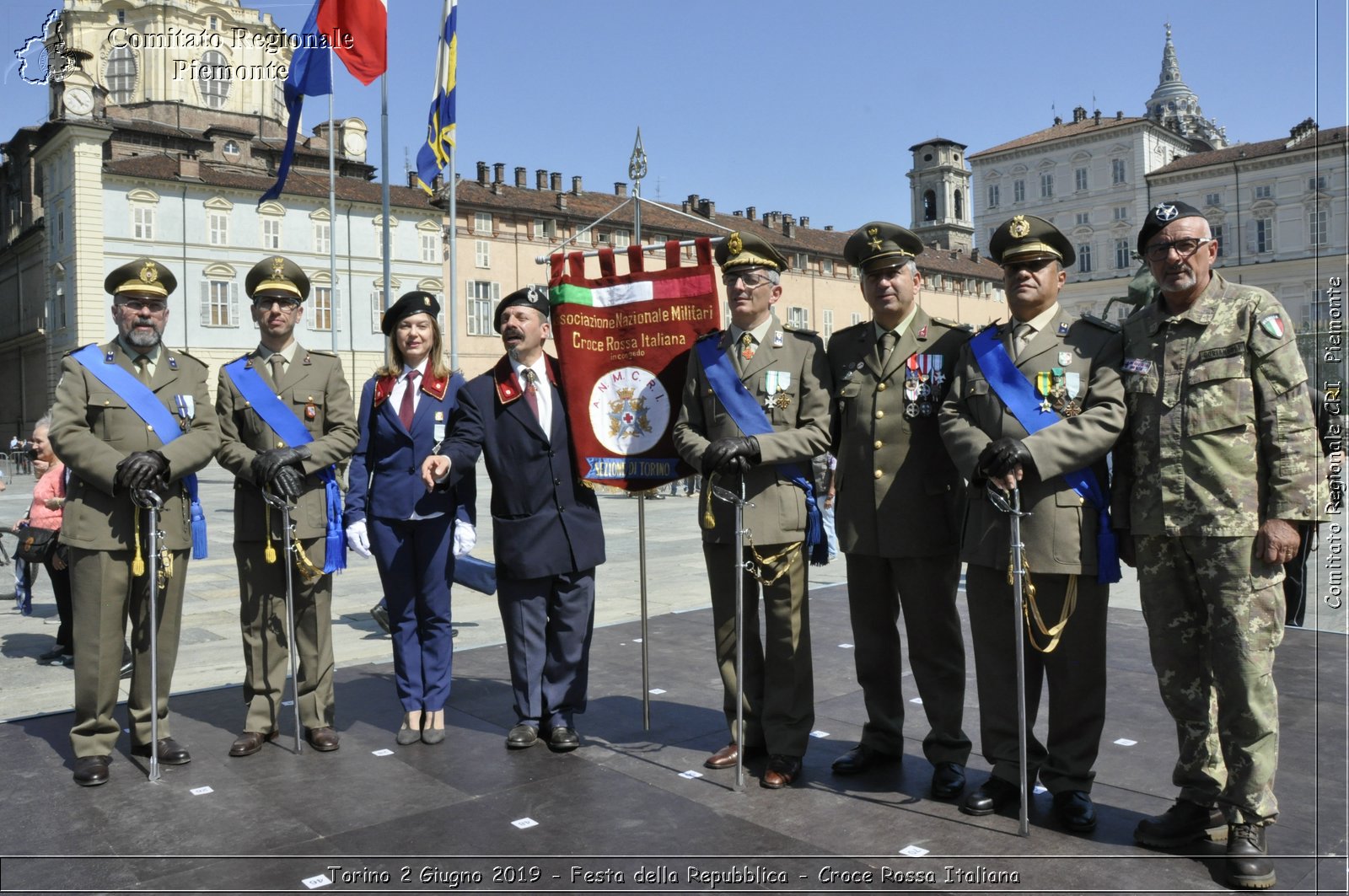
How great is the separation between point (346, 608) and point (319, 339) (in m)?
39.5

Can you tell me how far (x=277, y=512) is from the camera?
527cm

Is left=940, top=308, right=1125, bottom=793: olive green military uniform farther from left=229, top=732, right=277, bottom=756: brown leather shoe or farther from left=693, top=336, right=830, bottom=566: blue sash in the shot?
left=229, top=732, right=277, bottom=756: brown leather shoe

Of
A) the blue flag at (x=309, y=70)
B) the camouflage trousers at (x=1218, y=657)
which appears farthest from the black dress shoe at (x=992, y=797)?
the blue flag at (x=309, y=70)

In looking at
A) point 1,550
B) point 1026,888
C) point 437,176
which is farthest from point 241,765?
point 437,176

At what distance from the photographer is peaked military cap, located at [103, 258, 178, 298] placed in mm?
5090

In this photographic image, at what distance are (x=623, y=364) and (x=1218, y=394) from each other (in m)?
2.63

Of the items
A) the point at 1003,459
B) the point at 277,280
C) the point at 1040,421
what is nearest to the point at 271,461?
the point at 277,280

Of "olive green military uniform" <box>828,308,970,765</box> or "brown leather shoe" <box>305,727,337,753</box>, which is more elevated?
"olive green military uniform" <box>828,308,970,765</box>

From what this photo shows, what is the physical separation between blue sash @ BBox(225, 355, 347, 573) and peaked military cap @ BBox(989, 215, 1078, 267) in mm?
3274

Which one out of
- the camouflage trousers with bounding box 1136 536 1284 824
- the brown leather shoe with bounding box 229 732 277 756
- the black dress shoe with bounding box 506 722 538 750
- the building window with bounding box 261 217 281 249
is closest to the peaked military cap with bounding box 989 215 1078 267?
the camouflage trousers with bounding box 1136 536 1284 824

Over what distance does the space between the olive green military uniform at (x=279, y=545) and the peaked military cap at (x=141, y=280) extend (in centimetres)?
50

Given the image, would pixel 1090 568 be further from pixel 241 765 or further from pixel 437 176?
pixel 437 176

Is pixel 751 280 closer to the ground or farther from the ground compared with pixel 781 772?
farther from the ground

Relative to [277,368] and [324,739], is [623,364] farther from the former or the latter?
[324,739]
